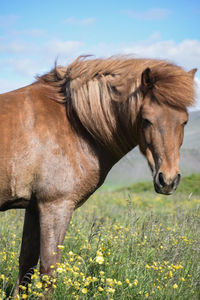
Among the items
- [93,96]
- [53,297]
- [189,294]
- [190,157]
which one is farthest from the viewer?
[190,157]

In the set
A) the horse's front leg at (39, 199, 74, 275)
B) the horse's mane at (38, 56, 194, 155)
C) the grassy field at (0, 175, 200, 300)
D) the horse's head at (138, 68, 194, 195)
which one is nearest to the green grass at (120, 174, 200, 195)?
the grassy field at (0, 175, 200, 300)

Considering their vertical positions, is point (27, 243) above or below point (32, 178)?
below

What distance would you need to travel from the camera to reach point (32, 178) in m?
2.70

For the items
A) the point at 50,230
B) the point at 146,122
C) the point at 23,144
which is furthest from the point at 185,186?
the point at 23,144

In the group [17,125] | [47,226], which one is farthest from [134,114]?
[47,226]

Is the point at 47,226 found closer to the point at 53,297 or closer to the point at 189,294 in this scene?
the point at 53,297

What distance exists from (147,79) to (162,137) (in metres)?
0.54

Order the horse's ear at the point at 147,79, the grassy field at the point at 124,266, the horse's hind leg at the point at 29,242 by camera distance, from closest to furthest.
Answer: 1. the grassy field at the point at 124,266
2. the horse's ear at the point at 147,79
3. the horse's hind leg at the point at 29,242

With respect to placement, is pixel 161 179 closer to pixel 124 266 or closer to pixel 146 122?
pixel 146 122

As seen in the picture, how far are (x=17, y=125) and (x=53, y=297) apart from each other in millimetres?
1429

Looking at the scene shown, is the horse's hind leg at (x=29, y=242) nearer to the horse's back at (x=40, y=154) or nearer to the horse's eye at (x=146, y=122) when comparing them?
the horse's back at (x=40, y=154)

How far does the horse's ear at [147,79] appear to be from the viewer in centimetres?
280

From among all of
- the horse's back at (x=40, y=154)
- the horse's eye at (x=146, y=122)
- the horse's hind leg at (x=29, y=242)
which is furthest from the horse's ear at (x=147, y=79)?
the horse's hind leg at (x=29, y=242)

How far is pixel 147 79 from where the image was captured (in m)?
2.85
